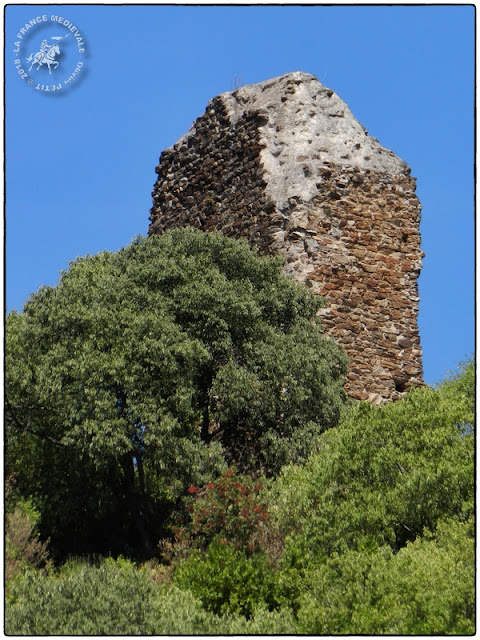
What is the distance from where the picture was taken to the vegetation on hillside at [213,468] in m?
11.8

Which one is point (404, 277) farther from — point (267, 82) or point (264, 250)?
point (267, 82)

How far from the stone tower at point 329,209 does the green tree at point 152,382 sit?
1901 mm

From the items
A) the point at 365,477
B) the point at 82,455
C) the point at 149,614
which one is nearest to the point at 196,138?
the point at 82,455

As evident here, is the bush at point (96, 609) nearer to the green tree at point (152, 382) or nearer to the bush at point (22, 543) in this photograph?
the bush at point (22, 543)

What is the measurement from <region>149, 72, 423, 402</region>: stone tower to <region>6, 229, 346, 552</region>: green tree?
1.90m

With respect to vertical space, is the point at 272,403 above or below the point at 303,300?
below

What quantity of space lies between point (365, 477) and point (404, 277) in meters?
7.35

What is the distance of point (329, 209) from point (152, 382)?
588cm

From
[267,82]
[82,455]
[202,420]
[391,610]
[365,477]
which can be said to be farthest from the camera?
[267,82]

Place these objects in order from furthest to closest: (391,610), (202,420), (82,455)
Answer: (202,420) < (82,455) < (391,610)

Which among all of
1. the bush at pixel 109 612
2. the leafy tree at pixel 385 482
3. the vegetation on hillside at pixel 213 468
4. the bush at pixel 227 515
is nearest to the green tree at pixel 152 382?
the vegetation on hillside at pixel 213 468

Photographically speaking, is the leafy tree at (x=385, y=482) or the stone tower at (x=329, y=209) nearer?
the leafy tree at (x=385, y=482)

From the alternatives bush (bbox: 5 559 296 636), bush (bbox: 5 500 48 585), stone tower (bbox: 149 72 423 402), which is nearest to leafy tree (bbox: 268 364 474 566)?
bush (bbox: 5 559 296 636)

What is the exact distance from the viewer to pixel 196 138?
75.3ft
